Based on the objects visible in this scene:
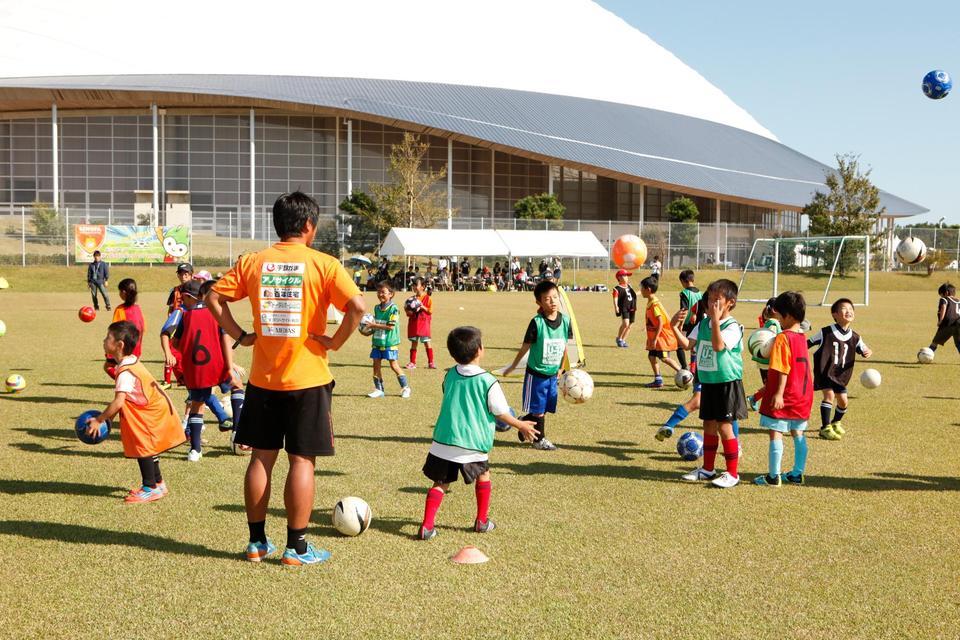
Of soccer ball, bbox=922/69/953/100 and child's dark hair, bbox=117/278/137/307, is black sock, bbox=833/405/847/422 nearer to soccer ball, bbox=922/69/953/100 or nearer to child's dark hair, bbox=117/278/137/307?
soccer ball, bbox=922/69/953/100

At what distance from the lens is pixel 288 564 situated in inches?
222

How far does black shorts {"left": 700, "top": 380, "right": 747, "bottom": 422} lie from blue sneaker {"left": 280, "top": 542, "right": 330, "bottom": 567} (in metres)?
3.64

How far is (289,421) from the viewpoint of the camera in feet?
17.9

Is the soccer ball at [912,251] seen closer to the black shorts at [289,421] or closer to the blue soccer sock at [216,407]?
the blue soccer sock at [216,407]

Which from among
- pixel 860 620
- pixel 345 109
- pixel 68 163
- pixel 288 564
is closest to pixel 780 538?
pixel 860 620

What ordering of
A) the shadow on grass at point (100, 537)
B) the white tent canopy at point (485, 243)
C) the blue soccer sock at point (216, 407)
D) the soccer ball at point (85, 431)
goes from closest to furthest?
the shadow on grass at point (100, 537) < the soccer ball at point (85, 431) < the blue soccer sock at point (216, 407) < the white tent canopy at point (485, 243)

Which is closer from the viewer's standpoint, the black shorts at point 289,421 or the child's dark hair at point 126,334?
the black shorts at point 289,421

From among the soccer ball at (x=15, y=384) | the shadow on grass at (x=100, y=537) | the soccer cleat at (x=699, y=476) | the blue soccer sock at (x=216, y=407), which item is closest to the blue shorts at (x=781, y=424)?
the soccer cleat at (x=699, y=476)

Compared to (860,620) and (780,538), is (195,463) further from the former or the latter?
(860,620)

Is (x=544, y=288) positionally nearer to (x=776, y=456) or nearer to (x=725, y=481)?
(x=725, y=481)

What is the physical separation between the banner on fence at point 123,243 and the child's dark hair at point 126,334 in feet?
140

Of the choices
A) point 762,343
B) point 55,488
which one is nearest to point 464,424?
point 55,488

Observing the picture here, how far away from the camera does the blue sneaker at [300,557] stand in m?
5.62

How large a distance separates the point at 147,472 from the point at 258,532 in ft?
6.26
